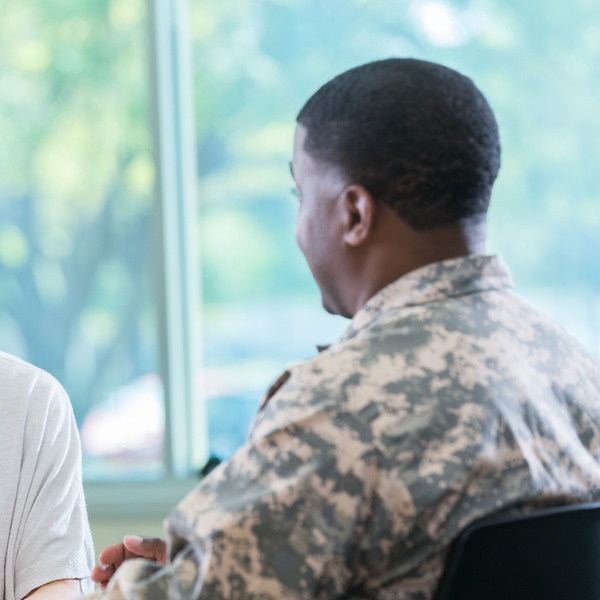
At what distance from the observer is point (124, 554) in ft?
4.52

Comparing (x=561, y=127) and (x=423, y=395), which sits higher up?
(x=561, y=127)

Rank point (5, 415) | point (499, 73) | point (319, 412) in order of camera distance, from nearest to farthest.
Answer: point (319, 412), point (5, 415), point (499, 73)

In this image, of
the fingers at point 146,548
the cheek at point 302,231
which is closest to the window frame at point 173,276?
the fingers at point 146,548

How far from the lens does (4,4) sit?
360cm

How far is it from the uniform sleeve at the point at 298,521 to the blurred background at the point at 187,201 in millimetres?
2502

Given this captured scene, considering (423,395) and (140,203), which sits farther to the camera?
(140,203)

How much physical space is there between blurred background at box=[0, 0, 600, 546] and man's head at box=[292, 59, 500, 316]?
90.2 inches

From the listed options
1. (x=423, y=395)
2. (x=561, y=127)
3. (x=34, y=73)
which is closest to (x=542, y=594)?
(x=423, y=395)

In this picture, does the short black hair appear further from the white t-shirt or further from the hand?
the white t-shirt

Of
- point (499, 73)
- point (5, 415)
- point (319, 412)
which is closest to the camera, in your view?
point (319, 412)

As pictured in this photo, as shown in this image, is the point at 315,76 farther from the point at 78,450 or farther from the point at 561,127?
the point at 78,450

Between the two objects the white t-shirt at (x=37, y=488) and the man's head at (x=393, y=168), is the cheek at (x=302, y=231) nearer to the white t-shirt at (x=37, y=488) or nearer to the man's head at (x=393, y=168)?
the man's head at (x=393, y=168)

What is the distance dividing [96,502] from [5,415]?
203cm

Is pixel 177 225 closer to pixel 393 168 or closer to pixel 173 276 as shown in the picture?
pixel 173 276
